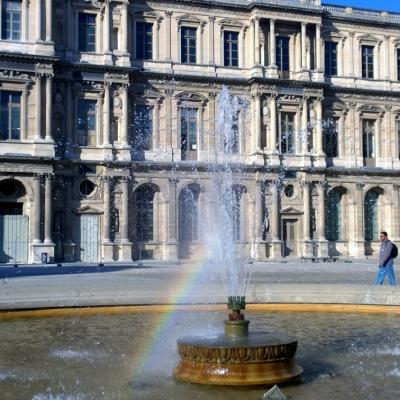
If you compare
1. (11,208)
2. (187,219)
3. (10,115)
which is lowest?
(187,219)

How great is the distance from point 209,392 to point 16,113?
3042cm

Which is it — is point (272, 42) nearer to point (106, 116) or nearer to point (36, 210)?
point (106, 116)

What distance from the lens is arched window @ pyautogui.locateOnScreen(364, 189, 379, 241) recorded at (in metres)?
44.3

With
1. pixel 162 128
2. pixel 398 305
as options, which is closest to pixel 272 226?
pixel 162 128

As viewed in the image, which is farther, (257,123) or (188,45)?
(188,45)

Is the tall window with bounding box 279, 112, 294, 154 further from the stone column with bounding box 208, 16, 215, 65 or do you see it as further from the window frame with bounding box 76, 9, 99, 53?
the window frame with bounding box 76, 9, 99, 53

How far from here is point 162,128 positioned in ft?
132

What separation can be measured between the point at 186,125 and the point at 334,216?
10.9m

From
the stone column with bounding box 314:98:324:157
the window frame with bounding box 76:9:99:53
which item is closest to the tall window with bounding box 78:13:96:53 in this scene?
the window frame with bounding box 76:9:99:53

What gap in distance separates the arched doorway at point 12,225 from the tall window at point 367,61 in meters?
22.9

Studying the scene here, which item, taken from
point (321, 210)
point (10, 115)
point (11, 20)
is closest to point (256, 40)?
point (321, 210)

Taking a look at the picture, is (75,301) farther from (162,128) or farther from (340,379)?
(162,128)

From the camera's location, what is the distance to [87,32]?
3872 centimetres

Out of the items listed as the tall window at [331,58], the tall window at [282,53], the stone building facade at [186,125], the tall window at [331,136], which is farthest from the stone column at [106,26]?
the tall window at [331,136]
